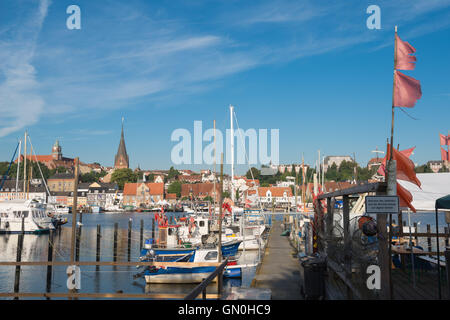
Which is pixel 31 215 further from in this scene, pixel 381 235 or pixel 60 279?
pixel 381 235

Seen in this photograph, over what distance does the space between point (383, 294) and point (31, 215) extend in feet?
221

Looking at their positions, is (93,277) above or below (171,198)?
below

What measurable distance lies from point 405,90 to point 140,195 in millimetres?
174703

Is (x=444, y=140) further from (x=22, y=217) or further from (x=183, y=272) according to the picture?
(x=22, y=217)

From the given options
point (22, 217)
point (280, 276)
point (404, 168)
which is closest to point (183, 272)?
point (280, 276)

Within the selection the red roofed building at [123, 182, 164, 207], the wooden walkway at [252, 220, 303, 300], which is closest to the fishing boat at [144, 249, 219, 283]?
the wooden walkway at [252, 220, 303, 300]

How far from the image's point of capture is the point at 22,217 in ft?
214

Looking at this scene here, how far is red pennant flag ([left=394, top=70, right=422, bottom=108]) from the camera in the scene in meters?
9.02

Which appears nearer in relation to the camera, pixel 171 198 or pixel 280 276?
pixel 280 276

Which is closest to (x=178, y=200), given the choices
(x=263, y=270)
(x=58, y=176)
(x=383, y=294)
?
(x=58, y=176)

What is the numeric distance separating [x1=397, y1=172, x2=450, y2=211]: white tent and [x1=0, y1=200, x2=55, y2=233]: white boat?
59.5 metres

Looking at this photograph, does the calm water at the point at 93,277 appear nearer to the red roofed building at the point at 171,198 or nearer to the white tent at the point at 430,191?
the white tent at the point at 430,191

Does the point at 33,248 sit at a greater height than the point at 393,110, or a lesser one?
lesser

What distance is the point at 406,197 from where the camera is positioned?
10242 mm
